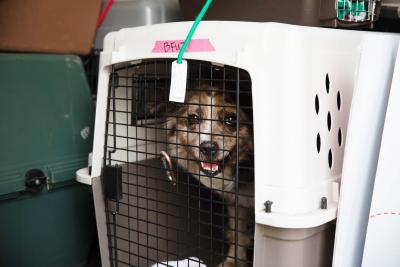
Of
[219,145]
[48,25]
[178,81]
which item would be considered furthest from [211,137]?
[48,25]

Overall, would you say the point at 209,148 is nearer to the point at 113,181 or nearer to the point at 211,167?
the point at 211,167

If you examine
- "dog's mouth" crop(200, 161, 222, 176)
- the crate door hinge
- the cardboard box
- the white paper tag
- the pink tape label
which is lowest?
the crate door hinge

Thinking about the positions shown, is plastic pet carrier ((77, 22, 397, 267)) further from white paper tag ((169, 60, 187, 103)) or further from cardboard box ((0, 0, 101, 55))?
cardboard box ((0, 0, 101, 55))

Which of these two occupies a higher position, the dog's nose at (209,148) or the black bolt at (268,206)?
the dog's nose at (209,148)

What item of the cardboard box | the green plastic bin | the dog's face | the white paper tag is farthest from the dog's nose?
the cardboard box

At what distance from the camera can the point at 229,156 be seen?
59.0 inches

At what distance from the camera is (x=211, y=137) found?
56.9 inches

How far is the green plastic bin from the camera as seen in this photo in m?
1.44

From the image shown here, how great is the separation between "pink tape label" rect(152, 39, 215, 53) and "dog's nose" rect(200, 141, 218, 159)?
332 millimetres

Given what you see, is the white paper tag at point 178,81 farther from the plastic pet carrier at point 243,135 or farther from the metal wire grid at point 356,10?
the metal wire grid at point 356,10

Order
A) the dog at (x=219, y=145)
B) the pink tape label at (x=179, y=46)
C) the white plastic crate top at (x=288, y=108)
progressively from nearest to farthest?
the white plastic crate top at (x=288, y=108)
the pink tape label at (x=179, y=46)
the dog at (x=219, y=145)

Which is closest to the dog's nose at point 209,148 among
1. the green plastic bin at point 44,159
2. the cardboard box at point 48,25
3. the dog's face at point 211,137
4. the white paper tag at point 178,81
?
the dog's face at point 211,137

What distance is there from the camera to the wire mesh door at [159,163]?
136 centimetres

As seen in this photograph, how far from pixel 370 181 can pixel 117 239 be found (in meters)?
0.79
